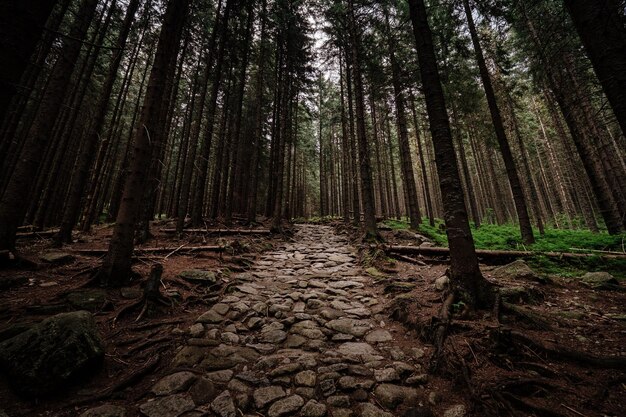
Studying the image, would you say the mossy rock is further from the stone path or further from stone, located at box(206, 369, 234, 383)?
stone, located at box(206, 369, 234, 383)

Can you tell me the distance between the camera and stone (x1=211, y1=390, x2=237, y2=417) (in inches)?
96.8

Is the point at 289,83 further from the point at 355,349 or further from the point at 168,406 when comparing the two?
the point at 168,406

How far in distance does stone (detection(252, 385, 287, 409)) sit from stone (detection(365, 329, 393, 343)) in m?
1.69

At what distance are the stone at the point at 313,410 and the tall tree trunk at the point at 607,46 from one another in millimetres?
4636

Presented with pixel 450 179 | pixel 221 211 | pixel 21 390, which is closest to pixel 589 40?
pixel 450 179

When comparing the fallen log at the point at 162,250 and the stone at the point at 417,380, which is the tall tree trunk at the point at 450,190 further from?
the fallen log at the point at 162,250

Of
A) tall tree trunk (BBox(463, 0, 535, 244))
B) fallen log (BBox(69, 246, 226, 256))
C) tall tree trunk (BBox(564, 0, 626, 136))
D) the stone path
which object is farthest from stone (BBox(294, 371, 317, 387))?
tall tree trunk (BBox(463, 0, 535, 244))

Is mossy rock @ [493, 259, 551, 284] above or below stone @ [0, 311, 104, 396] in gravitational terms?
above

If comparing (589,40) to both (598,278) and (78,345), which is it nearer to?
(598,278)

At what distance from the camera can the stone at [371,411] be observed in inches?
96.3

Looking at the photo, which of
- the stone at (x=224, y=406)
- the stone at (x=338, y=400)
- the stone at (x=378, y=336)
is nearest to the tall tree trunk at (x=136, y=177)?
the stone at (x=224, y=406)

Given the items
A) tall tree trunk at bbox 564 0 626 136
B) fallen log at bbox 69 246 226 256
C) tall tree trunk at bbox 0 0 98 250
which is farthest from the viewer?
A: fallen log at bbox 69 246 226 256

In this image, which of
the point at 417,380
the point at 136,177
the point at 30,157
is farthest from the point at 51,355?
the point at 30,157

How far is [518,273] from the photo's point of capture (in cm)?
545
